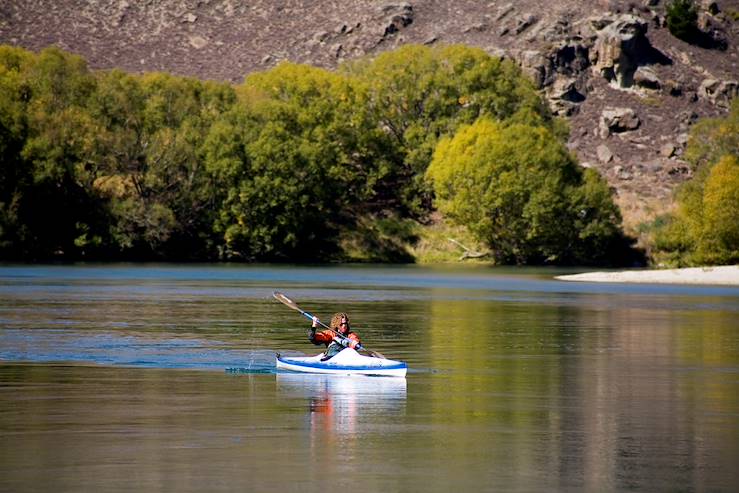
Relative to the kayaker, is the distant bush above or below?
above

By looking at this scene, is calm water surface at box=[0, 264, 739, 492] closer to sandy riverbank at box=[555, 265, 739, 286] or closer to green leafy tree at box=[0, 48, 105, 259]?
sandy riverbank at box=[555, 265, 739, 286]

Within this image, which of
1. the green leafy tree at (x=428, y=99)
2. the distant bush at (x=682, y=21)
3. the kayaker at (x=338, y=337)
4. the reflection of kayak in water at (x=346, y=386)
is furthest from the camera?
the distant bush at (x=682, y=21)

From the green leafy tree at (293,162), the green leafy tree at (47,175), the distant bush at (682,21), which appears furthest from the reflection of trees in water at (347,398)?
the distant bush at (682,21)

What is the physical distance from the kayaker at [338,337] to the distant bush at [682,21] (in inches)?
A: 5332

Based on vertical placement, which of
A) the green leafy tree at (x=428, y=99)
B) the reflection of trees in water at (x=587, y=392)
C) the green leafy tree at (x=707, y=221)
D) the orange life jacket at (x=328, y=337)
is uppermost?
the green leafy tree at (x=428, y=99)

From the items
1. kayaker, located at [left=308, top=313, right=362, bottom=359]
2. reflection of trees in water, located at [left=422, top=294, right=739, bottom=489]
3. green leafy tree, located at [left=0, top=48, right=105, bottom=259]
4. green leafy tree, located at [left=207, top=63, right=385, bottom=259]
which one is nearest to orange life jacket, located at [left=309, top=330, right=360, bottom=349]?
kayaker, located at [left=308, top=313, right=362, bottom=359]

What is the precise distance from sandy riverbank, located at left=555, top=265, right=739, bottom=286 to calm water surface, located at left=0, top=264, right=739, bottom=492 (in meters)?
30.7

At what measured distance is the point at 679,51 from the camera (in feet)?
522

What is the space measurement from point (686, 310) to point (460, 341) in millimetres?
18501

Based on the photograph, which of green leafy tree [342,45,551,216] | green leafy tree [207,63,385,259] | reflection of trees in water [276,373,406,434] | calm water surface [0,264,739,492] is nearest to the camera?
calm water surface [0,264,739,492]

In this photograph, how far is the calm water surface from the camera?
20.0m

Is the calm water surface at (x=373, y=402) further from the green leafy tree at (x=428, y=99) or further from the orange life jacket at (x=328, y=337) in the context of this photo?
the green leafy tree at (x=428, y=99)

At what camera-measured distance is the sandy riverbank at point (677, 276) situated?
84688 mm

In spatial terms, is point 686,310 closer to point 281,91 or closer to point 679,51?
point 281,91
